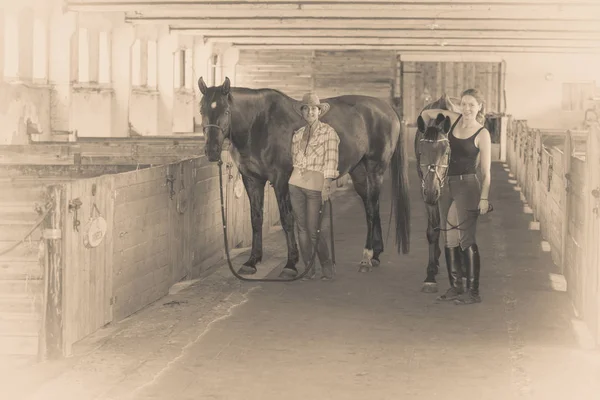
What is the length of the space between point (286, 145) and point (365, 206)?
5.59 ft

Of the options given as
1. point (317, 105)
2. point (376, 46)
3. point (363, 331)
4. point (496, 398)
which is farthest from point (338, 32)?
point (496, 398)

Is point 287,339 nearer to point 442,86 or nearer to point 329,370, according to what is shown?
point 329,370

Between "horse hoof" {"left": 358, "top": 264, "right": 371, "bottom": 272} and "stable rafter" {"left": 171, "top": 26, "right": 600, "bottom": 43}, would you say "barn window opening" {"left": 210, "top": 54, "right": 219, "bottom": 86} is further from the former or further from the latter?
"horse hoof" {"left": 358, "top": 264, "right": 371, "bottom": 272}

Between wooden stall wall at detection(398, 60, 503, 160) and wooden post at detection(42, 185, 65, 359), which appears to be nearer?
wooden post at detection(42, 185, 65, 359)

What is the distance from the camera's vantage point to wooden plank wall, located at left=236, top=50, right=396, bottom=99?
36.9 metres

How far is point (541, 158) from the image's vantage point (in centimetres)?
1673

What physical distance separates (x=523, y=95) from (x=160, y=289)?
123 ft

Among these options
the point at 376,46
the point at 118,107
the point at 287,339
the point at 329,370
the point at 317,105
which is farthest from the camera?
the point at 376,46

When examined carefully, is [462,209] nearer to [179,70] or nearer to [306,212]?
[306,212]

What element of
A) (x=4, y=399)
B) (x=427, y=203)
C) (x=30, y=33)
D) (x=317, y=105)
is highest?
(x=30, y=33)

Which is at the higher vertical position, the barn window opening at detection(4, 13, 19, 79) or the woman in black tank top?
the barn window opening at detection(4, 13, 19, 79)

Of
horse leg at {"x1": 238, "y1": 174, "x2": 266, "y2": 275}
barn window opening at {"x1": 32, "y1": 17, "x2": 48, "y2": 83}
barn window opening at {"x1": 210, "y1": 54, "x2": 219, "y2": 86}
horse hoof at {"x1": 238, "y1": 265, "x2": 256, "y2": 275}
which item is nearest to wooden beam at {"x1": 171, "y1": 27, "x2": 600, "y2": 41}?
barn window opening at {"x1": 210, "y1": 54, "x2": 219, "y2": 86}

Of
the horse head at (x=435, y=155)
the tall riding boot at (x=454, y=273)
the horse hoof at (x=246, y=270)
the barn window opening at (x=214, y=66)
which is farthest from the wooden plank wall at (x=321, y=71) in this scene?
the horse head at (x=435, y=155)

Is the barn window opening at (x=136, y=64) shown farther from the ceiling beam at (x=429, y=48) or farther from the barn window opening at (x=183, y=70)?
the ceiling beam at (x=429, y=48)
